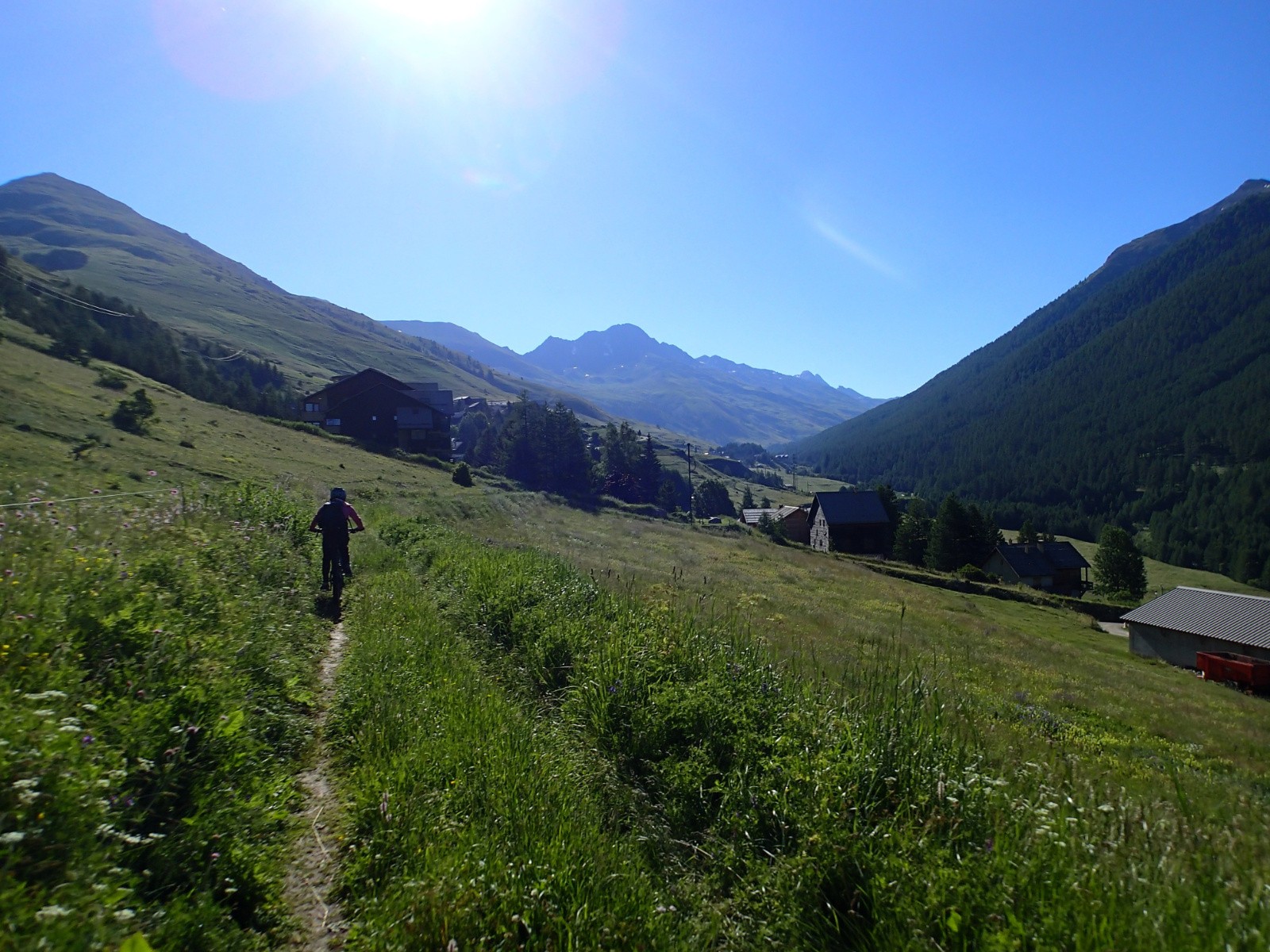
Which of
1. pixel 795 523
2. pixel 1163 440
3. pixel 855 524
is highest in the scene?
pixel 1163 440

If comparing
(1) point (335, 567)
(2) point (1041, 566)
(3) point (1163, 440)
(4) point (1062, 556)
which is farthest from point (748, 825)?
(3) point (1163, 440)

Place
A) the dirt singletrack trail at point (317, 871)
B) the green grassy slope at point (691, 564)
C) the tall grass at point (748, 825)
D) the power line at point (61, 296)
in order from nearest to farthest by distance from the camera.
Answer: the tall grass at point (748, 825)
the dirt singletrack trail at point (317, 871)
the green grassy slope at point (691, 564)
the power line at point (61, 296)

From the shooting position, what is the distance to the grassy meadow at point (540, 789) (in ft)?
9.33

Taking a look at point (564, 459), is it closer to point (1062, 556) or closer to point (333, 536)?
point (333, 536)

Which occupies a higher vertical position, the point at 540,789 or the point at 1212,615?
the point at 540,789

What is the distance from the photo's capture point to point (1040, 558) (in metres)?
70.2

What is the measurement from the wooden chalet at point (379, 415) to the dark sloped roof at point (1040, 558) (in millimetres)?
62532

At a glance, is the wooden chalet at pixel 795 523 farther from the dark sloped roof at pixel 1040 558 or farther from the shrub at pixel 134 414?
the shrub at pixel 134 414

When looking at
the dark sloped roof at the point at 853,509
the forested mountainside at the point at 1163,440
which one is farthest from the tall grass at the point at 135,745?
the forested mountainside at the point at 1163,440

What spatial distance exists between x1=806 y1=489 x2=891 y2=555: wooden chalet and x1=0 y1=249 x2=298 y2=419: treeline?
60.0 meters

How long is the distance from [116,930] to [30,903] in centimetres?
34

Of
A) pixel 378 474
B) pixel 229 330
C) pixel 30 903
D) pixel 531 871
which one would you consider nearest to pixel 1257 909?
pixel 531 871

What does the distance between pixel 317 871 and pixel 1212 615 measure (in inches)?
2043

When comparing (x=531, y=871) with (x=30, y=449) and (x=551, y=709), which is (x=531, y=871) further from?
(x=30, y=449)
